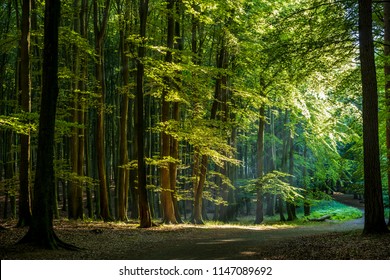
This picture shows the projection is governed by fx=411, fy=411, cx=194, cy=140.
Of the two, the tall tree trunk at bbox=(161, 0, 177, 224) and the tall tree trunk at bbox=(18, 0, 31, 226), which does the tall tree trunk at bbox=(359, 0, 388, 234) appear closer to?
the tall tree trunk at bbox=(161, 0, 177, 224)

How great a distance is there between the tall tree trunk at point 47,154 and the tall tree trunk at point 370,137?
25.6ft

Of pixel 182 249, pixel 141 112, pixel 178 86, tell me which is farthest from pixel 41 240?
pixel 178 86

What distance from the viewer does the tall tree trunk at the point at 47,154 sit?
9.98 metres

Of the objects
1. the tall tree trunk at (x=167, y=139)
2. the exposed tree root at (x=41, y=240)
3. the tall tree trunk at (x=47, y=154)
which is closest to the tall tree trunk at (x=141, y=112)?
the tall tree trunk at (x=167, y=139)

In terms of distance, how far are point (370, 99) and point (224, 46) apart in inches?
410

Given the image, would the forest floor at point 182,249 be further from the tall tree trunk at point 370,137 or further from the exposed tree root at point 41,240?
the tall tree trunk at point 370,137

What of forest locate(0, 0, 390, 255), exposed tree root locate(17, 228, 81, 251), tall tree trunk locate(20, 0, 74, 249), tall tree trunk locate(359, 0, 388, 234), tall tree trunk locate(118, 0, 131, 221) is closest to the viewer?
exposed tree root locate(17, 228, 81, 251)

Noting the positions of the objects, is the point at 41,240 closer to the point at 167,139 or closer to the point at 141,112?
the point at 141,112

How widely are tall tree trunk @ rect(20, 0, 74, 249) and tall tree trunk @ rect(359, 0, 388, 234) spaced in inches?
307

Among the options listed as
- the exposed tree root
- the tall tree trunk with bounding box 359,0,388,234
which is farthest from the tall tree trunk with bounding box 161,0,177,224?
the exposed tree root

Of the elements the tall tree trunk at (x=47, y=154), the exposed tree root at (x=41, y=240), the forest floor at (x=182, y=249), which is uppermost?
the tall tree trunk at (x=47, y=154)

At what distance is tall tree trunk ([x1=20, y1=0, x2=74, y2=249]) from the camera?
9.98m

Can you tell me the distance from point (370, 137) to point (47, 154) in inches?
331

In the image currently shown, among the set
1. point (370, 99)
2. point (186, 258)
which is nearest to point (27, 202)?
point (186, 258)
